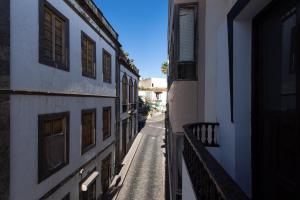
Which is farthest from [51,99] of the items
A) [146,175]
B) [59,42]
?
[146,175]

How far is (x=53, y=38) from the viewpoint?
322 inches

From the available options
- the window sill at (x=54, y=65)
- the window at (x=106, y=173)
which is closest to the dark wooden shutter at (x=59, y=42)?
the window sill at (x=54, y=65)

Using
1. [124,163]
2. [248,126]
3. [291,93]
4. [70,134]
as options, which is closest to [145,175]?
[124,163]

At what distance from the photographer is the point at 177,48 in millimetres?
9508

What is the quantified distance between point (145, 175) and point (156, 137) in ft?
46.6

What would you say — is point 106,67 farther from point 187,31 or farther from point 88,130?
point 187,31

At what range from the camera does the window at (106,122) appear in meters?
14.9

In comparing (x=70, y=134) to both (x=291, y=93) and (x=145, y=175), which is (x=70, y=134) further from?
(x=145, y=175)

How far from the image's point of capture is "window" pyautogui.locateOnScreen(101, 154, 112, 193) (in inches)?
565

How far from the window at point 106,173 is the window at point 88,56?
5.57 m

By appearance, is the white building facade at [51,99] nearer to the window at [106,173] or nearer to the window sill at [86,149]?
the window sill at [86,149]

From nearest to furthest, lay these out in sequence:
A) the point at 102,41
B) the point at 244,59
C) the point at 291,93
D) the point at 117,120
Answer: the point at 291,93 < the point at 244,59 < the point at 102,41 < the point at 117,120

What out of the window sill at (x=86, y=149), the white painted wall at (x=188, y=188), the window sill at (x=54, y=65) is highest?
the window sill at (x=54, y=65)

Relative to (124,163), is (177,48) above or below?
above
